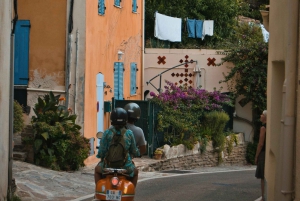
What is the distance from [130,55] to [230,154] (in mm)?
5248

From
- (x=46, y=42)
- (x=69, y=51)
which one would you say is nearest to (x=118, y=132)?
(x=69, y=51)

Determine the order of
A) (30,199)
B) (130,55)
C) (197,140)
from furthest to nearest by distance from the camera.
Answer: (130,55), (197,140), (30,199)

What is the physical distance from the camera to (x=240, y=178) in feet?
55.7

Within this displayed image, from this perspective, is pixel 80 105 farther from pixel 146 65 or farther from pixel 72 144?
pixel 146 65

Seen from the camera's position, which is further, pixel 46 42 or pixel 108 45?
pixel 108 45

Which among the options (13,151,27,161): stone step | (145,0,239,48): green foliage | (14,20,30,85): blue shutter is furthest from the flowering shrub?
(145,0,239,48): green foliage

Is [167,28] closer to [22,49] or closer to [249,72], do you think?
[249,72]

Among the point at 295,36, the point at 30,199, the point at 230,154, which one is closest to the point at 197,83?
the point at 230,154

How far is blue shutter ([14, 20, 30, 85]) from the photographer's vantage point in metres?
18.9

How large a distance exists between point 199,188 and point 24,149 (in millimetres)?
4745

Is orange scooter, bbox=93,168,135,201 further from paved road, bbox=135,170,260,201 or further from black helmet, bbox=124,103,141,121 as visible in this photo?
paved road, bbox=135,170,260,201

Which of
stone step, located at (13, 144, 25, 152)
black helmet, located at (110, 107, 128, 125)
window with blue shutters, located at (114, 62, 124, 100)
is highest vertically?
window with blue shutters, located at (114, 62, 124, 100)

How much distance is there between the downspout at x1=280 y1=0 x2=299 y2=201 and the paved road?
14.8ft

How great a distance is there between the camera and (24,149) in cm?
1636
